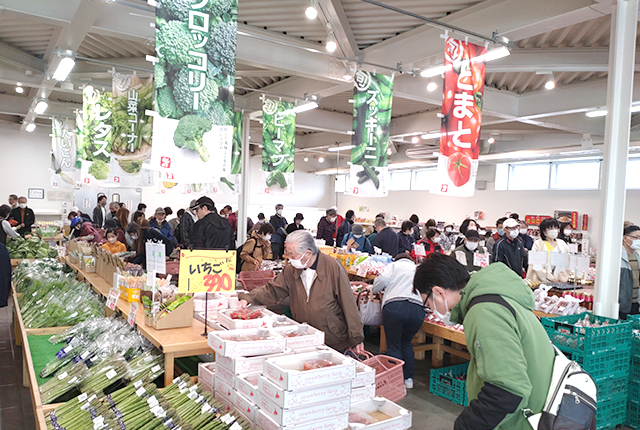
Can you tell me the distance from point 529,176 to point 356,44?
11535 millimetres

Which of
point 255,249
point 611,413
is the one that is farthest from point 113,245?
point 611,413

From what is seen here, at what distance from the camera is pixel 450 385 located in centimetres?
501

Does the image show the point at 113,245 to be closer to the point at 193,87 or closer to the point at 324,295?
the point at 193,87

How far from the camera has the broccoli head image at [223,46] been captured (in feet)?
13.5

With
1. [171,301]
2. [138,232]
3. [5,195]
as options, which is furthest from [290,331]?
[5,195]

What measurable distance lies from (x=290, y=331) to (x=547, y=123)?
1024 centimetres

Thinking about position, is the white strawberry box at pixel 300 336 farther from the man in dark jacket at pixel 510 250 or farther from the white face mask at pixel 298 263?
the man in dark jacket at pixel 510 250

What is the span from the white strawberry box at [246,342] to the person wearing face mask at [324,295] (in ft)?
2.68

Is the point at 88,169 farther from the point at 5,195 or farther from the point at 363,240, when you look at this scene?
the point at 5,195

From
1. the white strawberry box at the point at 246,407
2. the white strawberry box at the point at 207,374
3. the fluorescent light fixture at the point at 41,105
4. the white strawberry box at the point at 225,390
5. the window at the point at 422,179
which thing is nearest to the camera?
the white strawberry box at the point at 246,407

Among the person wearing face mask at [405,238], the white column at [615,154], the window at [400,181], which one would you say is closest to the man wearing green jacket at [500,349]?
the white column at [615,154]

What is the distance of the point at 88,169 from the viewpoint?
7.50m

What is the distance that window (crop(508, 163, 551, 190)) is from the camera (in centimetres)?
1603

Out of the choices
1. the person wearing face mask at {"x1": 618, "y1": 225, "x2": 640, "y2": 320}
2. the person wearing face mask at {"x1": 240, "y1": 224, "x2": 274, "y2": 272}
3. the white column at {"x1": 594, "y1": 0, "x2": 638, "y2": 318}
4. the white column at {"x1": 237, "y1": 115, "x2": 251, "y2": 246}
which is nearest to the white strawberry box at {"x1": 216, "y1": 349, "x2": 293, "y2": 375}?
the white column at {"x1": 594, "y1": 0, "x2": 638, "y2": 318}
